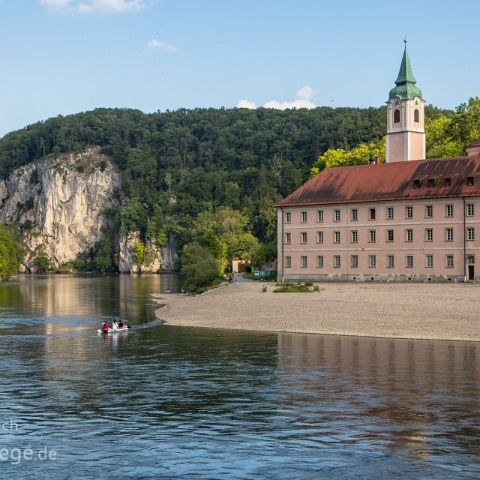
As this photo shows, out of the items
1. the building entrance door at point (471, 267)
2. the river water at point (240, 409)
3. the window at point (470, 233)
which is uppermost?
the window at point (470, 233)

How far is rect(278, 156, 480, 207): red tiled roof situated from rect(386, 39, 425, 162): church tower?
15647mm

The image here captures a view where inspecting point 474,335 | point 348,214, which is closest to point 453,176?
point 348,214

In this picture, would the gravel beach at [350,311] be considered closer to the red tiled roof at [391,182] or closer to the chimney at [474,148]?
the red tiled roof at [391,182]

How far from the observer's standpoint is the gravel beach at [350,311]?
52.6m

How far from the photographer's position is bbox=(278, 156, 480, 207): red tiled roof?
266 feet

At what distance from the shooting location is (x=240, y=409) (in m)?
29.1

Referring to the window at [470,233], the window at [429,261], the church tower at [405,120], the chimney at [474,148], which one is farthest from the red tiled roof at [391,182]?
the church tower at [405,120]

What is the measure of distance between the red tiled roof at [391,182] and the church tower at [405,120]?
15647 mm

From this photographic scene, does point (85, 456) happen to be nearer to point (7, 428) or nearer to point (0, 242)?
point (7, 428)

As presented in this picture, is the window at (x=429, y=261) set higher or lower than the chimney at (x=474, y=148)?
lower

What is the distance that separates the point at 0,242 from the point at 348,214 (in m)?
90.7

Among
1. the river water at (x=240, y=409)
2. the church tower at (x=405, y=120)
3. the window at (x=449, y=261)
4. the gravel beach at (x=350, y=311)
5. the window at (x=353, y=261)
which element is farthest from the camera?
the church tower at (x=405, y=120)

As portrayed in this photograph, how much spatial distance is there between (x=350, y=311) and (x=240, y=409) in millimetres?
32530

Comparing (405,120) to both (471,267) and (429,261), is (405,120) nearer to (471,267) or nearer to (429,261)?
(429,261)
